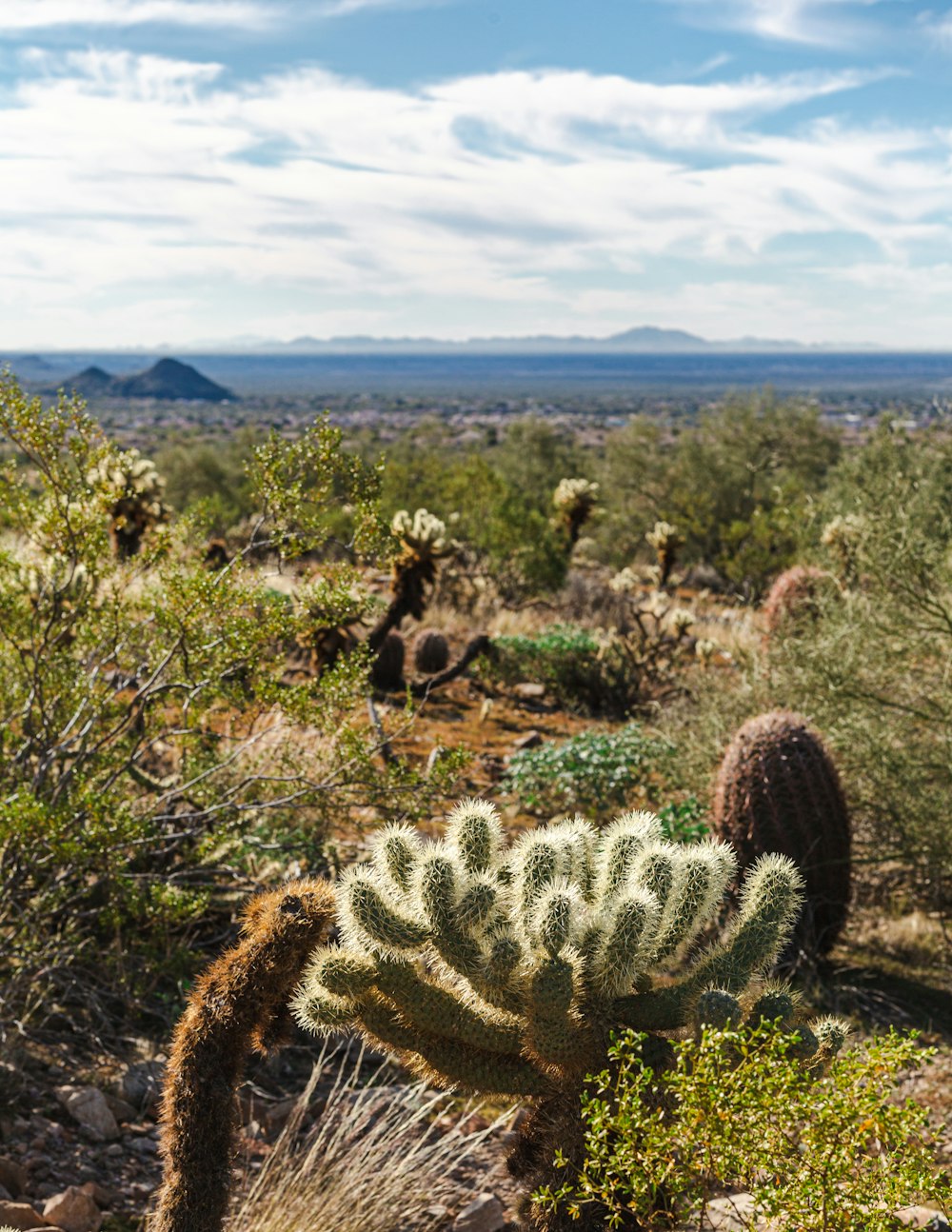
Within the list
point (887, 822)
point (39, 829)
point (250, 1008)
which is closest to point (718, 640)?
point (887, 822)

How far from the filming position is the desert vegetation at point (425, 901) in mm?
2697

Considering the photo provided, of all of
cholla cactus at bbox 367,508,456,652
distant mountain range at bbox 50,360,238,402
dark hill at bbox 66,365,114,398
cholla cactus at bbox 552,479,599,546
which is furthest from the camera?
distant mountain range at bbox 50,360,238,402

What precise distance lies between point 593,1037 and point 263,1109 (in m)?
2.08

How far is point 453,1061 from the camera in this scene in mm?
2887

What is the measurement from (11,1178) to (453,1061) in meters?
1.71

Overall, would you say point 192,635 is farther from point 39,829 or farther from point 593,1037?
point 593,1037

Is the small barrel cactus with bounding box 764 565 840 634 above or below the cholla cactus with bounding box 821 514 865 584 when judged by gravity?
below

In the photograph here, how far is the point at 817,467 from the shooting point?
2470 centimetres

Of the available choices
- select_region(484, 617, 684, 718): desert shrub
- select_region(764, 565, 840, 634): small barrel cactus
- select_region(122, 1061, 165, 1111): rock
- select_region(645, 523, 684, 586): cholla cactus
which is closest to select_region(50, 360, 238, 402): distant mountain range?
select_region(645, 523, 684, 586): cholla cactus

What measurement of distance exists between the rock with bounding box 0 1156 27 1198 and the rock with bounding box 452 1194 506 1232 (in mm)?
1366

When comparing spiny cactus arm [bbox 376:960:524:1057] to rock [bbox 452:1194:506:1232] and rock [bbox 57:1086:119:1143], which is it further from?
rock [bbox 57:1086:119:1143]

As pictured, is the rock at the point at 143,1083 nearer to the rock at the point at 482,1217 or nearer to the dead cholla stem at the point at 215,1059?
the rock at the point at 482,1217

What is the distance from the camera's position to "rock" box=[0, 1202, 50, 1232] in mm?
3332

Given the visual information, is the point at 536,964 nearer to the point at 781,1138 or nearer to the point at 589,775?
the point at 781,1138
